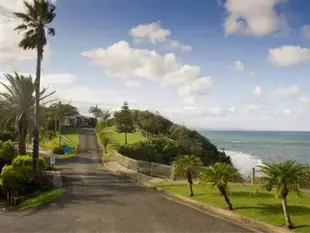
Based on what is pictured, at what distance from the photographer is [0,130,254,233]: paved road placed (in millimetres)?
15102

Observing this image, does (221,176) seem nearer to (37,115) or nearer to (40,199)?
(40,199)

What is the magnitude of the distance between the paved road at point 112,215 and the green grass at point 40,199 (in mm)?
625

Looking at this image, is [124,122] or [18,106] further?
[124,122]

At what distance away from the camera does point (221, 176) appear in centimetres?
1789

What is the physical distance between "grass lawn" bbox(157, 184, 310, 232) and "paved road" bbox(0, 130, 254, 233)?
1524mm

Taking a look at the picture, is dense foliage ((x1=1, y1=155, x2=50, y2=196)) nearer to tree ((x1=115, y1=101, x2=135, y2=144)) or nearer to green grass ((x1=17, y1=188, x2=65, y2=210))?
green grass ((x1=17, y1=188, x2=65, y2=210))

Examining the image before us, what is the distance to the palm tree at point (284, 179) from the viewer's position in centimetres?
1481

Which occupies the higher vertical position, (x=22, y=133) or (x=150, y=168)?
(x=22, y=133)

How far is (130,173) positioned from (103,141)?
28.4 meters

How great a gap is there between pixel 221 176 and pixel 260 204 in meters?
2.92

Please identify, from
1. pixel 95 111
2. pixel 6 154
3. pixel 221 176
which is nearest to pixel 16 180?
pixel 6 154

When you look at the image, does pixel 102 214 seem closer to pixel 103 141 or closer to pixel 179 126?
pixel 103 141

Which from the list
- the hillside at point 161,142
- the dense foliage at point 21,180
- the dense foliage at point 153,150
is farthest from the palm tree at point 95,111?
the dense foliage at point 21,180

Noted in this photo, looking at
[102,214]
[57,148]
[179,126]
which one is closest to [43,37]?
[102,214]
